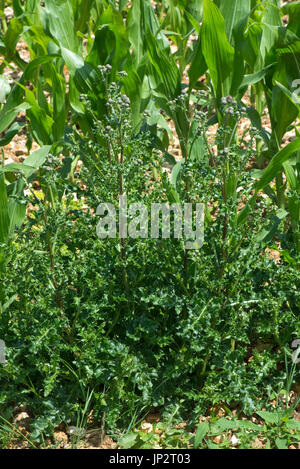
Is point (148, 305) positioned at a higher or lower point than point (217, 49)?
lower

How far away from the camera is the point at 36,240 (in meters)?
2.28

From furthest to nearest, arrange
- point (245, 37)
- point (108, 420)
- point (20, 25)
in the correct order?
point (20, 25) → point (245, 37) → point (108, 420)

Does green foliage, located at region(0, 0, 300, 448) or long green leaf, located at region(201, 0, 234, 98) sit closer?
green foliage, located at region(0, 0, 300, 448)

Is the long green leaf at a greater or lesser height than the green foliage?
greater

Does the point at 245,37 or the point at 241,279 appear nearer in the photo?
the point at 241,279

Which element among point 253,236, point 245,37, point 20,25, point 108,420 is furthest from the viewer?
point 20,25

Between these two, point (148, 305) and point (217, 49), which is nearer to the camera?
point (148, 305)

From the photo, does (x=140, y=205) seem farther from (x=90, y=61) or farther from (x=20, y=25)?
(x=20, y=25)

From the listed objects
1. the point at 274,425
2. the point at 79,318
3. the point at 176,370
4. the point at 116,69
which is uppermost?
the point at 116,69

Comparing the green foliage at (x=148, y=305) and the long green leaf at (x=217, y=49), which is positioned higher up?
the long green leaf at (x=217, y=49)

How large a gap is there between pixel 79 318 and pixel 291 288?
78 centimetres

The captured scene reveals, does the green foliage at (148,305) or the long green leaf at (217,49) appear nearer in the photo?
the green foliage at (148,305)

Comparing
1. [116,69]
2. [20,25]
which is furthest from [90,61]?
[20,25]

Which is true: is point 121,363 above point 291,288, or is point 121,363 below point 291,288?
below
